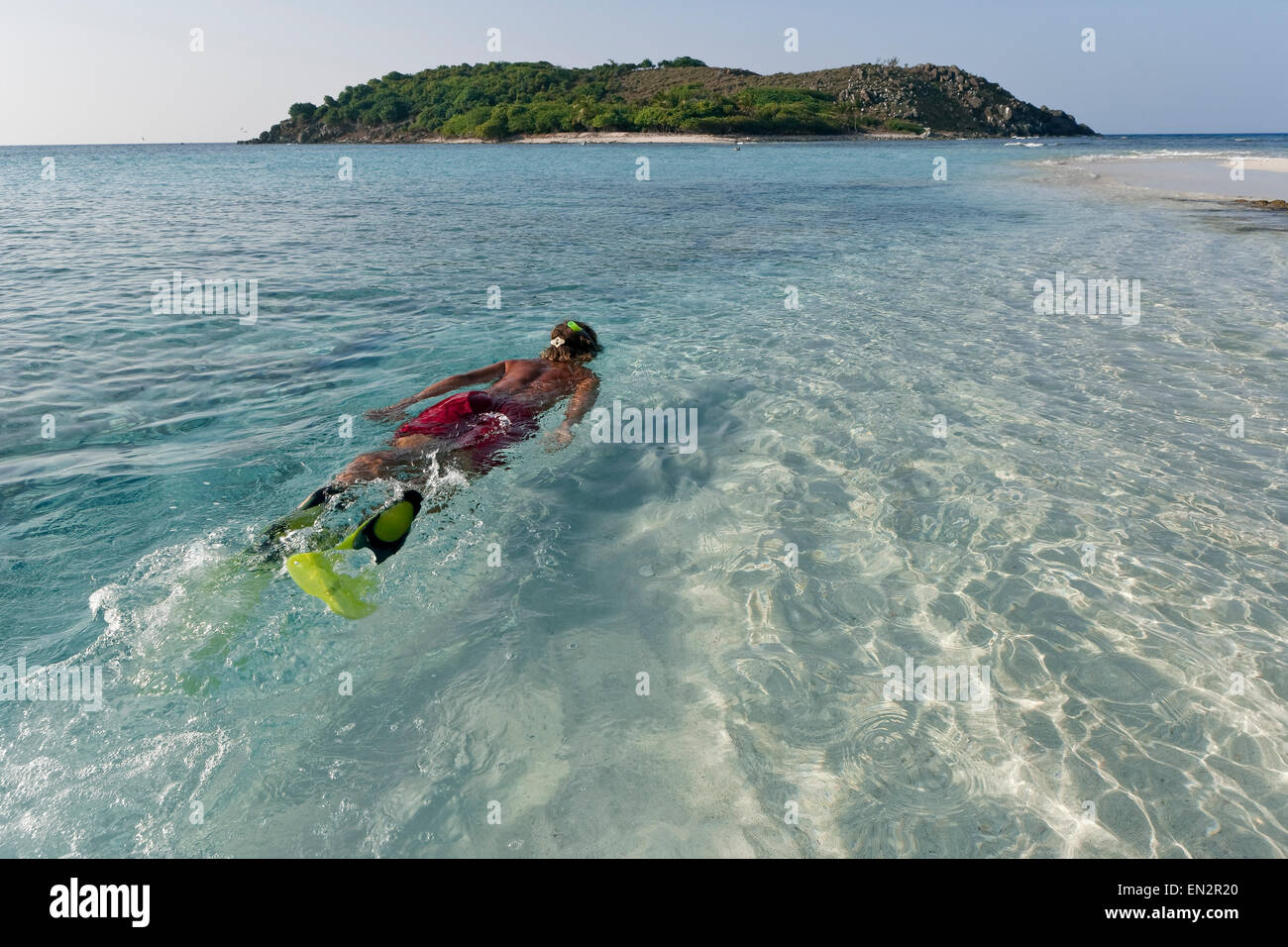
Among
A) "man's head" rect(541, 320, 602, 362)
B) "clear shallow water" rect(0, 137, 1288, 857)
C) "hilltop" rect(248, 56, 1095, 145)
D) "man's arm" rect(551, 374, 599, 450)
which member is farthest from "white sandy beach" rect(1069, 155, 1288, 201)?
"hilltop" rect(248, 56, 1095, 145)

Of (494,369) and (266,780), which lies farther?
(494,369)

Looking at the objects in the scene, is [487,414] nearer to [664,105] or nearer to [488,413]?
[488,413]

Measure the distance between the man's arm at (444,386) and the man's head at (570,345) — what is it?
720 mm

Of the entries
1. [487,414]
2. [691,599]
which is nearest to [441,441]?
[487,414]

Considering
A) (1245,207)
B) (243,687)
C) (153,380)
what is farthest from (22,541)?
(1245,207)

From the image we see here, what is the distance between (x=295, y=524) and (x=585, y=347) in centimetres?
430

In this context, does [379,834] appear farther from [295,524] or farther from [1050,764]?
[1050,764]

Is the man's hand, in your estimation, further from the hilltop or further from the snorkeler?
the hilltop

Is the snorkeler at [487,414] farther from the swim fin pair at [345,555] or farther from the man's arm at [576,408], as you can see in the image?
the swim fin pair at [345,555]

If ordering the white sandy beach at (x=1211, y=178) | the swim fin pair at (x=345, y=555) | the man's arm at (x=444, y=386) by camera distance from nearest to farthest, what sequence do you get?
the swim fin pair at (x=345, y=555) → the man's arm at (x=444, y=386) → the white sandy beach at (x=1211, y=178)

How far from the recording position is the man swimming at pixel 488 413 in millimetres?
5633

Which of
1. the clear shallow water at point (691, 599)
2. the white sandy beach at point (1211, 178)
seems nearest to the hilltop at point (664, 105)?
the white sandy beach at point (1211, 178)

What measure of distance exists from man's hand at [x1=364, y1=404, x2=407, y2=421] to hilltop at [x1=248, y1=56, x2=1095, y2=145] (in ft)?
367
